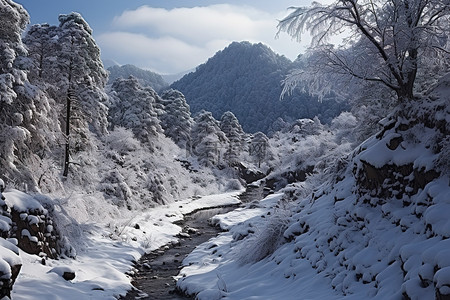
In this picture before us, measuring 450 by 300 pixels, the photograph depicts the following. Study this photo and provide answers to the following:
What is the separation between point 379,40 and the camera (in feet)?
32.9

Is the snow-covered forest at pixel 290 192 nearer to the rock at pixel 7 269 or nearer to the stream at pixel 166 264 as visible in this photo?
the rock at pixel 7 269

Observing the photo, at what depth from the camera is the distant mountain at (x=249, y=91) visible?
136m

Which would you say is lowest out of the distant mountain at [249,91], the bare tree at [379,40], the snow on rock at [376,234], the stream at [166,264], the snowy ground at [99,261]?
the stream at [166,264]

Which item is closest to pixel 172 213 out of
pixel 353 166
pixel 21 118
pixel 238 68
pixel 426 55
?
pixel 21 118

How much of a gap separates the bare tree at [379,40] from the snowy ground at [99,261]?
859cm

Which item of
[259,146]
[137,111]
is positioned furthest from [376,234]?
[259,146]

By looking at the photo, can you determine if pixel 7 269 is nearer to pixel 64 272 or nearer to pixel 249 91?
pixel 64 272

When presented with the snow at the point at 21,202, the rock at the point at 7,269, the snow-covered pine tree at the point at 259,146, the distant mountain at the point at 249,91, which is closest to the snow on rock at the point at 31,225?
the snow at the point at 21,202

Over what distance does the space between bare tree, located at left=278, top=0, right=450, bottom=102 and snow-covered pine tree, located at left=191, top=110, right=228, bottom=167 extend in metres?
39.6

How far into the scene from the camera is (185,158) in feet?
161

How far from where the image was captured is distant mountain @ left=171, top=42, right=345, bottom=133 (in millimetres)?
136250

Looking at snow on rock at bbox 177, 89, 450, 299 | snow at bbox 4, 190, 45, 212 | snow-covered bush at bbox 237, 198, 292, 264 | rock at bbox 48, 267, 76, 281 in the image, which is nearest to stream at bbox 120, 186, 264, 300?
snow on rock at bbox 177, 89, 450, 299

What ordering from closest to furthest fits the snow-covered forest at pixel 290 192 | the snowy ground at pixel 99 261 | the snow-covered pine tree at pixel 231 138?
1. the snow-covered forest at pixel 290 192
2. the snowy ground at pixel 99 261
3. the snow-covered pine tree at pixel 231 138

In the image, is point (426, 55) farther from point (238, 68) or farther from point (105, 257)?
point (238, 68)
